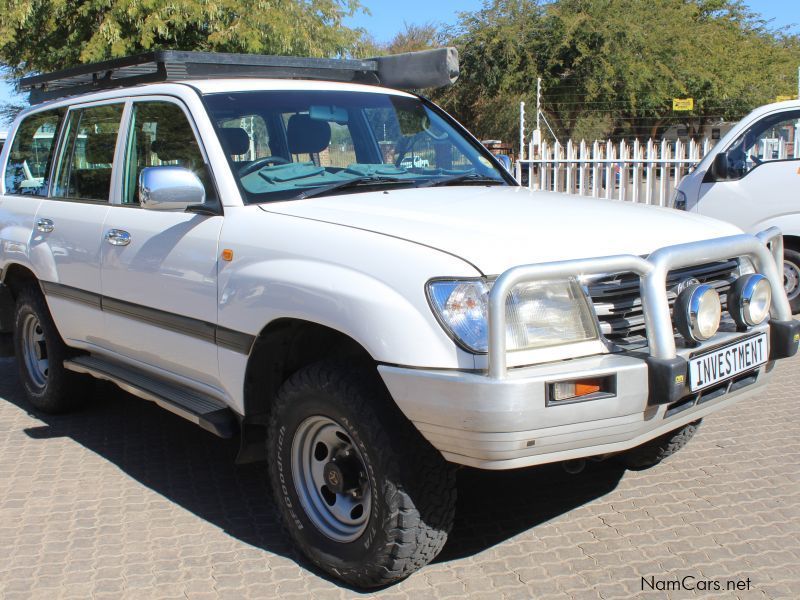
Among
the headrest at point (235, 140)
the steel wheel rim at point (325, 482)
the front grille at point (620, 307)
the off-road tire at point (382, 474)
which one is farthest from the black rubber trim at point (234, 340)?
the front grille at point (620, 307)

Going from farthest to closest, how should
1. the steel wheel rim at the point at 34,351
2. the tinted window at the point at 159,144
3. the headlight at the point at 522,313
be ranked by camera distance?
the steel wheel rim at the point at 34,351
the tinted window at the point at 159,144
the headlight at the point at 522,313

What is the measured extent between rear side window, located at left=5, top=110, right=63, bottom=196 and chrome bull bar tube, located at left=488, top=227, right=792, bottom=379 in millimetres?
3793

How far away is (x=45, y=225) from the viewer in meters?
5.17

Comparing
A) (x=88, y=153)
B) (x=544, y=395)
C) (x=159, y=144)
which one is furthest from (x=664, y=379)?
(x=88, y=153)

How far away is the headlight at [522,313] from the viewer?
9.45 feet

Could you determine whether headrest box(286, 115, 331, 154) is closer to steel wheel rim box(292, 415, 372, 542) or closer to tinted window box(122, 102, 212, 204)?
tinted window box(122, 102, 212, 204)

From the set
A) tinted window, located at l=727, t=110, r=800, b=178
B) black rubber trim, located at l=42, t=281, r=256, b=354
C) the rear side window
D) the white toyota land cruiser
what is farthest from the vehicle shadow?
tinted window, located at l=727, t=110, r=800, b=178

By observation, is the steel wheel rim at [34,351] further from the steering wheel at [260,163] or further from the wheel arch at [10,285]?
the steering wheel at [260,163]

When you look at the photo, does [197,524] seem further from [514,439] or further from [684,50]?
[684,50]

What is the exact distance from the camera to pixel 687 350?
Result: 122 inches

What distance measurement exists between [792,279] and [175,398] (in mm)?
6145

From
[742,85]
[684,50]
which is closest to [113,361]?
[684,50]

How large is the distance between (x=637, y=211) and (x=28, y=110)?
4301 millimetres

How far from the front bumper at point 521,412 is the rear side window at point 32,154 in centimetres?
356
